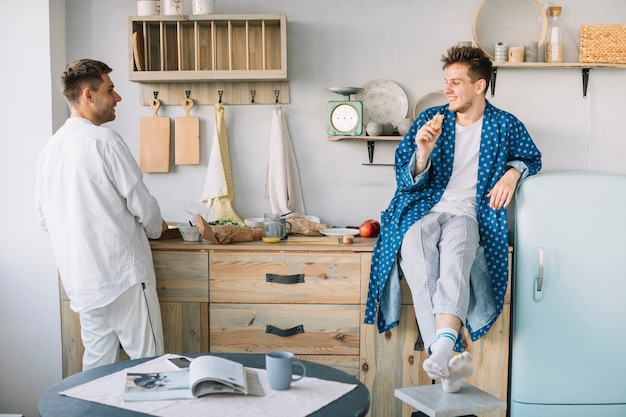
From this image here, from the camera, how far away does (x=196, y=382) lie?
183 centimetres

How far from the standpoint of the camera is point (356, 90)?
342 cm

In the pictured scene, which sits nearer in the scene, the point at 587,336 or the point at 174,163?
the point at 587,336

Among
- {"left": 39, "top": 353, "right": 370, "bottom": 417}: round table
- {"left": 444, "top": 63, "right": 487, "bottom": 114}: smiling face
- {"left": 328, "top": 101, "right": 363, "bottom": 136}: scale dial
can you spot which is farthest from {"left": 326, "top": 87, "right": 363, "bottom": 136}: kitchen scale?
{"left": 39, "top": 353, "right": 370, "bottom": 417}: round table

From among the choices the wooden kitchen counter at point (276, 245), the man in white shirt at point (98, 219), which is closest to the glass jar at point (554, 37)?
the wooden kitchen counter at point (276, 245)

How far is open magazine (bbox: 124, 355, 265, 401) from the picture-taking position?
184 cm

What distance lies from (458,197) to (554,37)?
991 millimetres

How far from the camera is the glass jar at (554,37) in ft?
11.2

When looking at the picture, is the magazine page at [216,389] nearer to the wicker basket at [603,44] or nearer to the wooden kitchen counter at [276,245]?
the wooden kitchen counter at [276,245]

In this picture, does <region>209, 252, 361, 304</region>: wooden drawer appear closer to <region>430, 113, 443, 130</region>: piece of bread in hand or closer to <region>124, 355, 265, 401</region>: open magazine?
<region>430, 113, 443, 130</region>: piece of bread in hand

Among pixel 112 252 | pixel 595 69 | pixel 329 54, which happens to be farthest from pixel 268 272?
pixel 595 69

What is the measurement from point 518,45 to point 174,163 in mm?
1812

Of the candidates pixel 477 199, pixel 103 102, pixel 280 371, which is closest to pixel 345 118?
pixel 477 199

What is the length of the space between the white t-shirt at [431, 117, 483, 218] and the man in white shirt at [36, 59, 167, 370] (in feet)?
4.04

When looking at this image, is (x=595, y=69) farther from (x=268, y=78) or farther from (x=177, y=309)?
(x=177, y=309)
